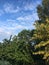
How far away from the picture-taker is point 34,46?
117 ft

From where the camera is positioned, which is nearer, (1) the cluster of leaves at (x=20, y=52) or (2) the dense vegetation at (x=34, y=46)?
(2) the dense vegetation at (x=34, y=46)

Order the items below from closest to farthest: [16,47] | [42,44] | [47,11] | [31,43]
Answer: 1. [42,44]
2. [47,11]
3. [31,43]
4. [16,47]

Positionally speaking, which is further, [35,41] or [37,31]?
[35,41]

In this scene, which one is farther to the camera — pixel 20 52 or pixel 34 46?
pixel 20 52

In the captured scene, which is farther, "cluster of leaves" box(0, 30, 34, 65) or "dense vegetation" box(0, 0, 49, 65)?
"cluster of leaves" box(0, 30, 34, 65)

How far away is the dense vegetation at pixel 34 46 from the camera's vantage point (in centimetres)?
3253

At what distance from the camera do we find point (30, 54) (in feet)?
125

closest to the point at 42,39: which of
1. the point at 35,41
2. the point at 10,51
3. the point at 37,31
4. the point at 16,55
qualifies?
the point at 37,31

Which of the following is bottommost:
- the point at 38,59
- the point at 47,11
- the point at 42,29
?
the point at 38,59

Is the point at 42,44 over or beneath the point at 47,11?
beneath

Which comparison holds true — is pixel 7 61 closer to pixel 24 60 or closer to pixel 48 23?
pixel 24 60

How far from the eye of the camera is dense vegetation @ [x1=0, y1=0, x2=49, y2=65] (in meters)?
32.5

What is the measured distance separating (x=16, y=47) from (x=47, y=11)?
29.1 feet

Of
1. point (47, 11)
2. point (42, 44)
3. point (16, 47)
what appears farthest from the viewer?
point (16, 47)
